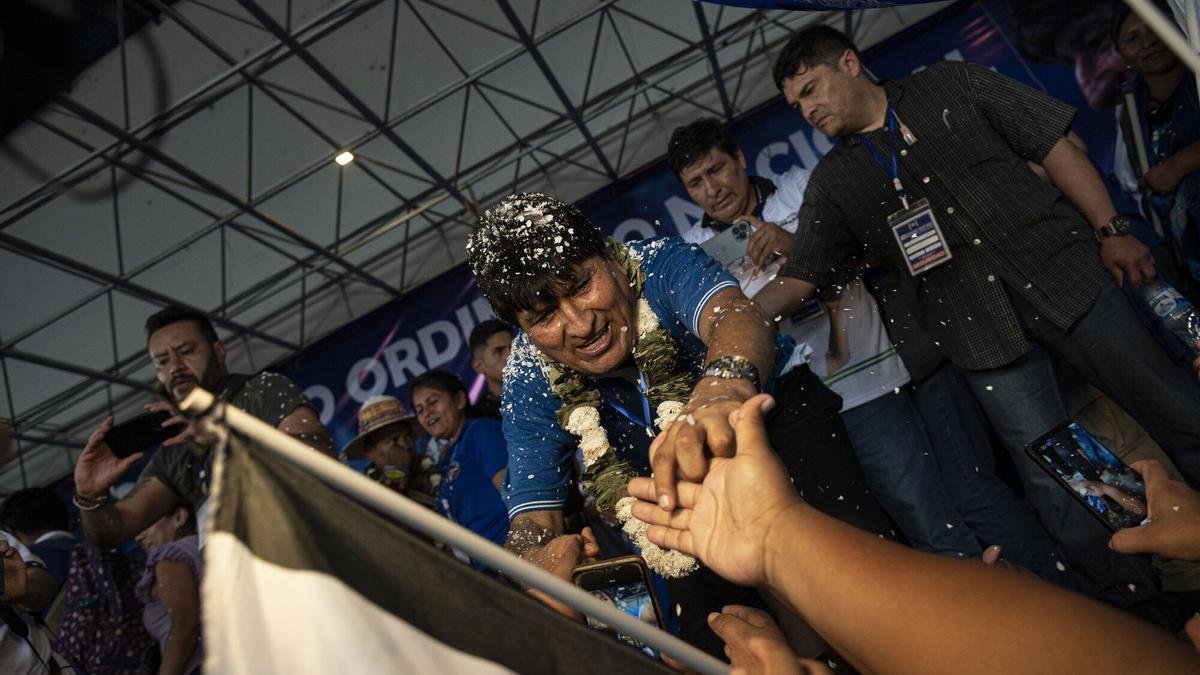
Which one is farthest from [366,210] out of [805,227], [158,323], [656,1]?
[805,227]

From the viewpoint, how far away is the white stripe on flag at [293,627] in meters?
0.86

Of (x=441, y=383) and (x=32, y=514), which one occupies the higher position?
(x=32, y=514)

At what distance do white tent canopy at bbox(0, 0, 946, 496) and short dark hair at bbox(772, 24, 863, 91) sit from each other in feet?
20.4

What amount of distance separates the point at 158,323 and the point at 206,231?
23.1 feet

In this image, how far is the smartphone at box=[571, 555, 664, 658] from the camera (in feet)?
6.29

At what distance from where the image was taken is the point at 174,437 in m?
3.94

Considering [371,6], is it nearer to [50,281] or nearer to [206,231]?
[206,231]

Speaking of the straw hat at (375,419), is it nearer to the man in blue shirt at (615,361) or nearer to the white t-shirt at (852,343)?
the white t-shirt at (852,343)

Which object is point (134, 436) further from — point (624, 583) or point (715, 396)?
point (715, 396)

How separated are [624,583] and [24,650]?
2.77 metres

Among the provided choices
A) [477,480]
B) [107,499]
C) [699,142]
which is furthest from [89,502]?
[699,142]

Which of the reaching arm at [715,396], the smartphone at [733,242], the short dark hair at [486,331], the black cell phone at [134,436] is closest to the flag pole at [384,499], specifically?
the reaching arm at [715,396]

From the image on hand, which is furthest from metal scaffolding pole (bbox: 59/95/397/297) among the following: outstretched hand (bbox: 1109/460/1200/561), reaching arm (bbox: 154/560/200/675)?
outstretched hand (bbox: 1109/460/1200/561)

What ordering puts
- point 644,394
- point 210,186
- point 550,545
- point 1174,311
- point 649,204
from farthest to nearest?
point 649,204
point 210,186
point 1174,311
point 644,394
point 550,545
